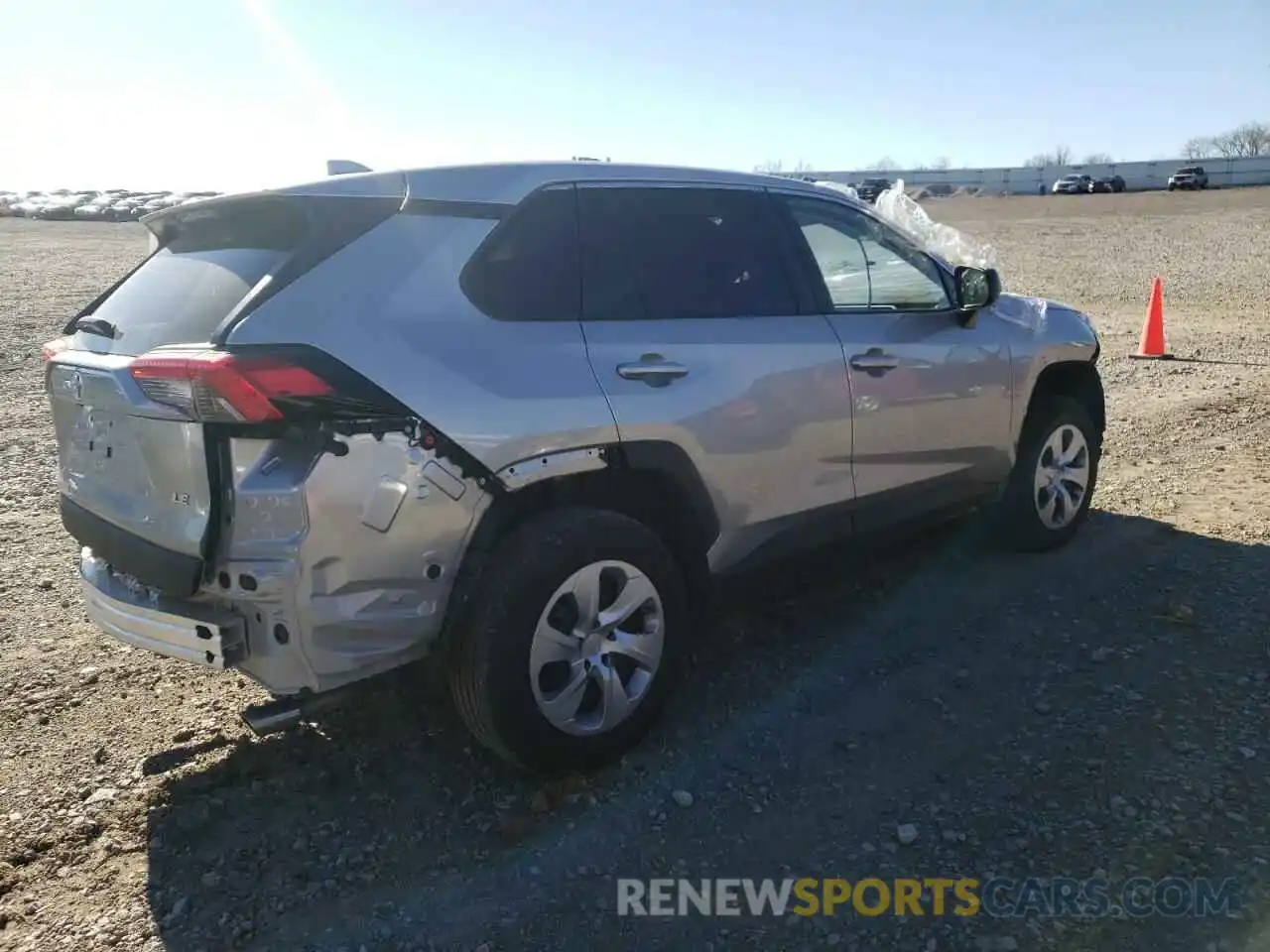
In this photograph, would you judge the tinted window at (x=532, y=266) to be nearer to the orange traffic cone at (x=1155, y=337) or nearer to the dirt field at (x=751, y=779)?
the dirt field at (x=751, y=779)

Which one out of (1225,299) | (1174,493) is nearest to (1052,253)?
(1225,299)

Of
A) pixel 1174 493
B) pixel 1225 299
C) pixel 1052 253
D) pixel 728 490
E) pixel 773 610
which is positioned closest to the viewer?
pixel 728 490

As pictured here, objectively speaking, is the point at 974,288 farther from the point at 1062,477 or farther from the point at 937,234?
the point at 937,234

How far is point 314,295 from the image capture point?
2812 mm

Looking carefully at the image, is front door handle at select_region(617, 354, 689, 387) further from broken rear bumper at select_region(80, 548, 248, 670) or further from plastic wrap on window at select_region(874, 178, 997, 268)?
plastic wrap on window at select_region(874, 178, 997, 268)

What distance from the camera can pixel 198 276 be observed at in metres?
3.09

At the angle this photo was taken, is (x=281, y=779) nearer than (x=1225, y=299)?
Yes

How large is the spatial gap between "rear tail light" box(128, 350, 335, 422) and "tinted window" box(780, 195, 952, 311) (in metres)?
2.21

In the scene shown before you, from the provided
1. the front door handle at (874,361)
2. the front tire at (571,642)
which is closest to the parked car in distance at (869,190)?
the front door handle at (874,361)

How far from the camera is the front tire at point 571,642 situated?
9.78 ft

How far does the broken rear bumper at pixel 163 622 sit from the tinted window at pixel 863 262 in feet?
8.43

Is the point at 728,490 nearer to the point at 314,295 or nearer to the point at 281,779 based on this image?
the point at 314,295

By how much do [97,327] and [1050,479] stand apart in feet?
14.1

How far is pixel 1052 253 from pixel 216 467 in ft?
80.2
